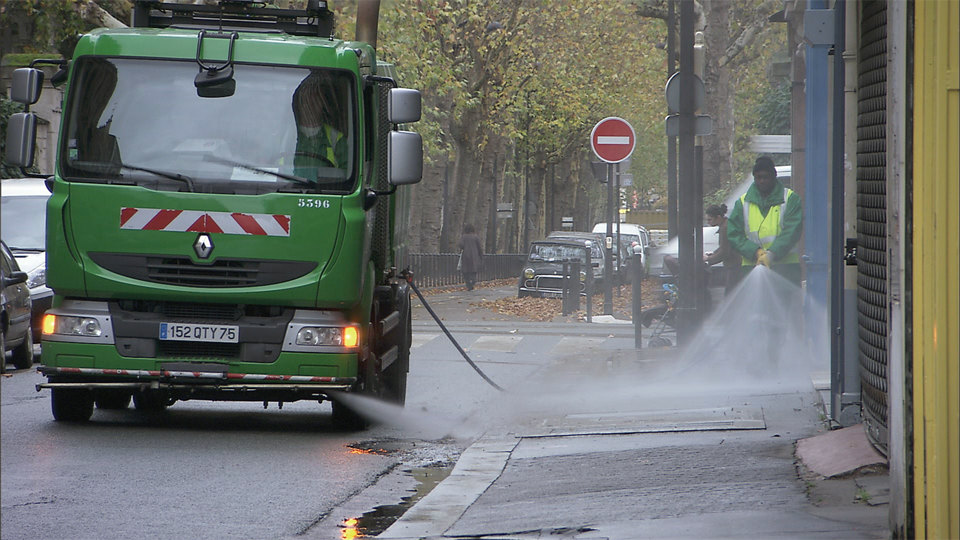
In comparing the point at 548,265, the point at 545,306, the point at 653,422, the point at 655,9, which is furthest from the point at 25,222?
the point at 655,9

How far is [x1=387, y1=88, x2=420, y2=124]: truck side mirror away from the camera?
29.9ft

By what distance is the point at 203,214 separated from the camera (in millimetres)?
8836

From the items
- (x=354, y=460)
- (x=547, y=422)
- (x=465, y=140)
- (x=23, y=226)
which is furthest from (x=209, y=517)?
(x=465, y=140)

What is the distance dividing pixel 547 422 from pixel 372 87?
291 cm

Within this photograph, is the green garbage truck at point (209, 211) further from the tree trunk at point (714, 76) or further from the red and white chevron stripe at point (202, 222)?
the tree trunk at point (714, 76)

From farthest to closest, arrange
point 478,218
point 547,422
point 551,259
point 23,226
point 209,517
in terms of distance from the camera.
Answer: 1. point 478,218
2. point 551,259
3. point 23,226
4. point 547,422
5. point 209,517

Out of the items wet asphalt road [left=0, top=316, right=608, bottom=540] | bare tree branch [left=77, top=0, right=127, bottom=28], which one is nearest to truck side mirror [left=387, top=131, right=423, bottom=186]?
wet asphalt road [left=0, top=316, right=608, bottom=540]

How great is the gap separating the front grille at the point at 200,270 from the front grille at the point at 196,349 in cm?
40

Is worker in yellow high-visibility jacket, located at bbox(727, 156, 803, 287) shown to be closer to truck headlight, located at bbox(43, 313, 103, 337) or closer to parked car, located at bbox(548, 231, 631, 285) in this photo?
truck headlight, located at bbox(43, 313, 103, 337)

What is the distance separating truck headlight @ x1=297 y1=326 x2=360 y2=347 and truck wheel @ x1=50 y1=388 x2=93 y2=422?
1.80 meters

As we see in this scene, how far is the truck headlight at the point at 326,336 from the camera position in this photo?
8992 mm

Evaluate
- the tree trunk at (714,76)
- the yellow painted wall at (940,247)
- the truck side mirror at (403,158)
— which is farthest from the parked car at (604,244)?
the yellow painted wall at (940,247)

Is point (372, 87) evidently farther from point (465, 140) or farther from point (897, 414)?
point (465, 140)

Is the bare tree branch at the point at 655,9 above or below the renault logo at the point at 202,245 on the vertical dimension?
above
